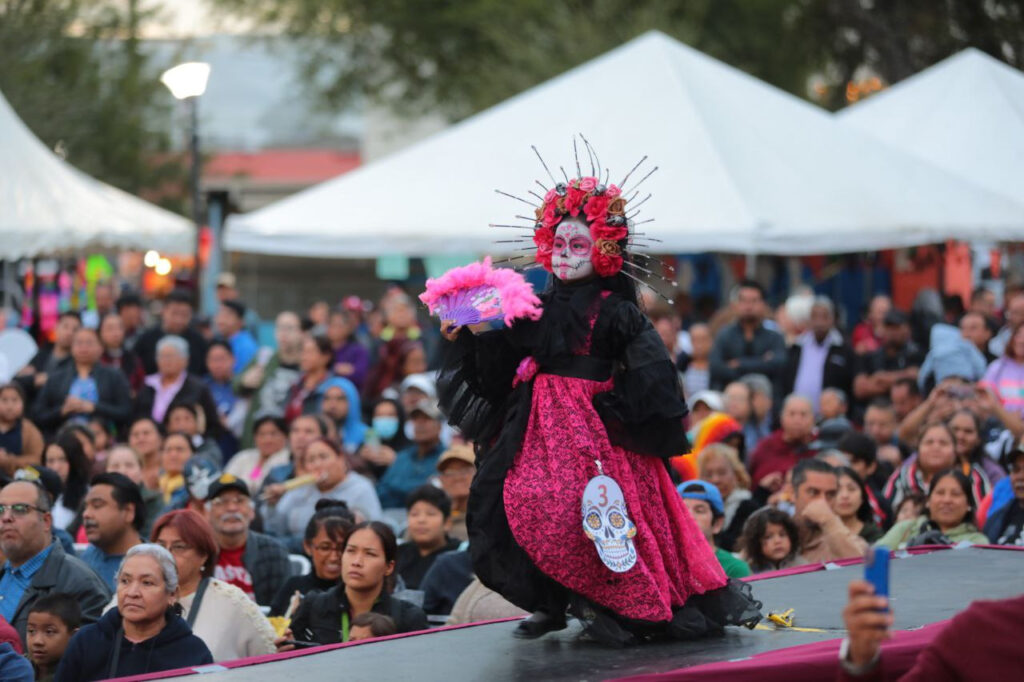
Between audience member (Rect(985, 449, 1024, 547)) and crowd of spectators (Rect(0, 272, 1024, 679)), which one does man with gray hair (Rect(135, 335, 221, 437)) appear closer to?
crowd of spectators (Rect(0, 272, 1024, 679))

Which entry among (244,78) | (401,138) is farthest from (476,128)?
(244,78)

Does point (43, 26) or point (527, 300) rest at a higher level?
point (43, 26)

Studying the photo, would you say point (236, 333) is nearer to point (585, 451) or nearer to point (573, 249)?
point (573, 249)

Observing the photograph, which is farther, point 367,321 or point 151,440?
point 367,321

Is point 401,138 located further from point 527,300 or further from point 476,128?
point 527,300

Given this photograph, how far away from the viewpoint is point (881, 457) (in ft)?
28.5

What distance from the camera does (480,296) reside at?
4.77 meters

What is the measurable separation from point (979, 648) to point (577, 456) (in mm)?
1801

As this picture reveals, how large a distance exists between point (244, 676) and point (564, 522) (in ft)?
3.39

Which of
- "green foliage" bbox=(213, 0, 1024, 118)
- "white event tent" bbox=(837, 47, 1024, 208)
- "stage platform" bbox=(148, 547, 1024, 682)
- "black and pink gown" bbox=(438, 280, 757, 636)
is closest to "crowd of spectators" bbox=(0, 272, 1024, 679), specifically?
"stage platform" bbox=(148, 547, 1024, 682)

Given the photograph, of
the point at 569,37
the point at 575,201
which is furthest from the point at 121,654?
the point at 569,37

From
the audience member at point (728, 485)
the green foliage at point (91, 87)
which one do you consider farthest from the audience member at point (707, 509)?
the green foliage at point (91, 87)

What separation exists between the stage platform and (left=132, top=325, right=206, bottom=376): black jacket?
618 cm

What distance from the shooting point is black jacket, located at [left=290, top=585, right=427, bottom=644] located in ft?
19.1
